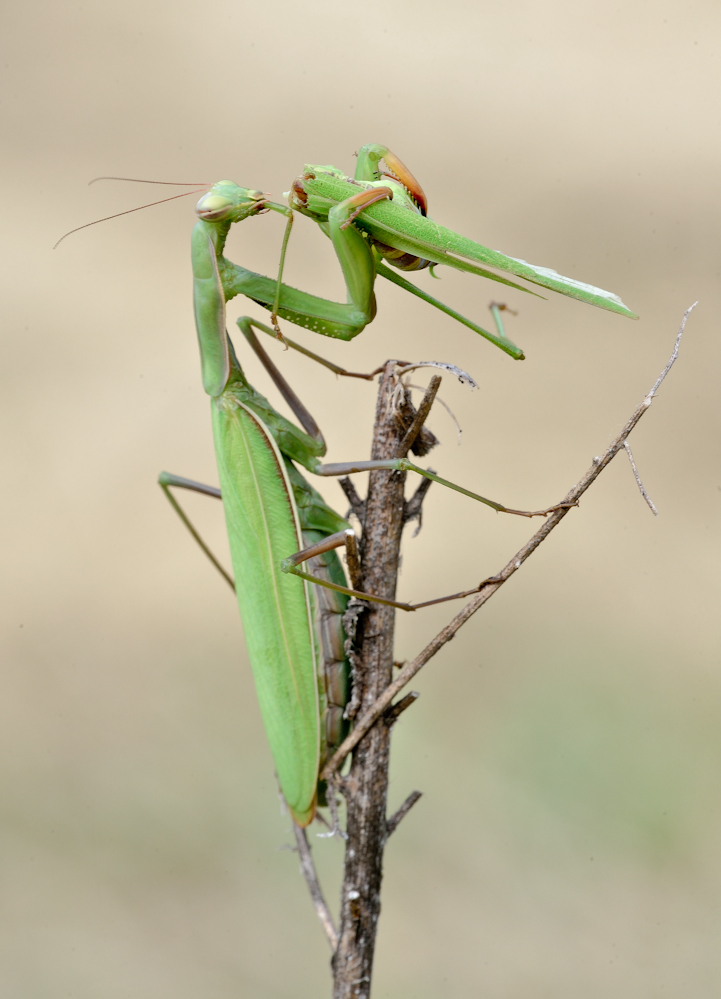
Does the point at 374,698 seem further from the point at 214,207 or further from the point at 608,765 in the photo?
the point at 608,765

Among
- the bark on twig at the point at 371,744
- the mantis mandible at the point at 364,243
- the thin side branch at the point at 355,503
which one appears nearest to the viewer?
the mantis mandible at the point at 364,243

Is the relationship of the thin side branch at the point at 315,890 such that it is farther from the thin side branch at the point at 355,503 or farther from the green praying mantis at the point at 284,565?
the thin side branch at the point at 355,503

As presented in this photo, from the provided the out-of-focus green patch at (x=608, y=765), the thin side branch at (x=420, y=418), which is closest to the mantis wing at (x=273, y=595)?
the thin side branch at (x=420, y=418)

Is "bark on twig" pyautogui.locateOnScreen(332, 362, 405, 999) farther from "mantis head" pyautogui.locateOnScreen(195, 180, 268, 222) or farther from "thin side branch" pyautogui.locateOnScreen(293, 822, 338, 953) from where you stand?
"mantis head" pyautogui.locateOnScreen(195, 180, 268, 222)

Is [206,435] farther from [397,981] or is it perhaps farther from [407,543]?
[397,981]

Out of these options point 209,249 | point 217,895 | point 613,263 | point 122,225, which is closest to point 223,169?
point 122,225

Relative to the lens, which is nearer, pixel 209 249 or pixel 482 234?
pixel 209 249

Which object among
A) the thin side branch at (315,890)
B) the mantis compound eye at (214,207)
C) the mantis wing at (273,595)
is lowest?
the thin side branch at (315,890)
